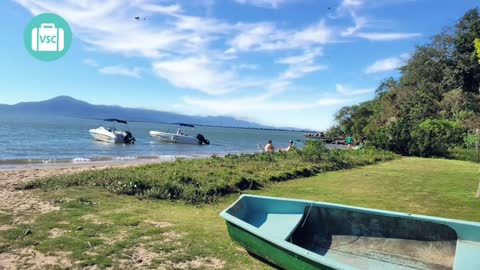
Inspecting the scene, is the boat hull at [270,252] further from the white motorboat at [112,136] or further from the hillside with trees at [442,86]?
the white motorboat at [112,136]

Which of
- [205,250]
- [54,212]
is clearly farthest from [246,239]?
[54,212]

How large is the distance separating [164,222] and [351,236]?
3.74m

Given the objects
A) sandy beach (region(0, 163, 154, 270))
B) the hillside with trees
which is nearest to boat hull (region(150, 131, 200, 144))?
the hillside with trees

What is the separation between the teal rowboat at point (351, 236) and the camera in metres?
5.12

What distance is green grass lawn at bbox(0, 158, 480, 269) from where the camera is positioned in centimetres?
580

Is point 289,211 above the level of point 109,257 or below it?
above

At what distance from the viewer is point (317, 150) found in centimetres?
1973

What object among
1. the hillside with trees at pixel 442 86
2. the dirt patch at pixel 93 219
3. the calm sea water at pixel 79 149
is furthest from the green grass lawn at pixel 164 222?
the hillside with trees at pixel 442 86

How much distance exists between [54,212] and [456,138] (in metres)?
32.4

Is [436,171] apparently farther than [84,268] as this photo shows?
Yes

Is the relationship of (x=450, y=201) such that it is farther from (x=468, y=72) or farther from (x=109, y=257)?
(x=468, y=72)

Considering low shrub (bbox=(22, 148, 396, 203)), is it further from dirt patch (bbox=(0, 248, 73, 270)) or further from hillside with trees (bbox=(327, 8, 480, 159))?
hillside with trees (bbox=(327, 8, 480, 159))

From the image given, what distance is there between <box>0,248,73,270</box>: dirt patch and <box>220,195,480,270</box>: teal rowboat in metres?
2.52

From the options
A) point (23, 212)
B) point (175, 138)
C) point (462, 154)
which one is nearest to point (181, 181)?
point (23, 212)
